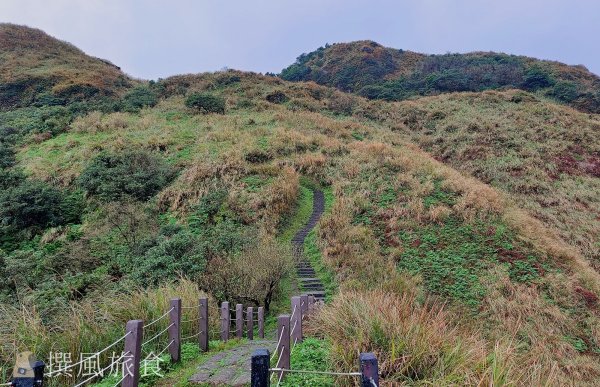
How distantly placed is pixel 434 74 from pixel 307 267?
43837 millimetres

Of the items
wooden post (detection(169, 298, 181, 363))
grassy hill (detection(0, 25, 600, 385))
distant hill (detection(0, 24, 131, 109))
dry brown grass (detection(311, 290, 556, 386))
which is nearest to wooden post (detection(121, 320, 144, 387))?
grassy hill (detection(0, 25, 600, 385))

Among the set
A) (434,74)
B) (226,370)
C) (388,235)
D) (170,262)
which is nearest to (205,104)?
(388,235)

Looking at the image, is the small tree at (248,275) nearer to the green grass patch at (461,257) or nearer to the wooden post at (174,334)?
the wooden post at (174,334)

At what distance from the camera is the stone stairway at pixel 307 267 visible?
33.5ft

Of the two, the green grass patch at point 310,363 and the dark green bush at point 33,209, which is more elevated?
the dark green bush at point 33,209

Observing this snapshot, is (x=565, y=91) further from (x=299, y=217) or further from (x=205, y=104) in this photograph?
(x=299, y=217)

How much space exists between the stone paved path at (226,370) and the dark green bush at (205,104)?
82.2 ft

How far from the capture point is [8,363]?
373cm

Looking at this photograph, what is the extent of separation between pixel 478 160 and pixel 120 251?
21.6 m

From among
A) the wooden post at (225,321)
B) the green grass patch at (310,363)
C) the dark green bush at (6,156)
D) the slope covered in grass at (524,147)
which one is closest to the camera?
the green grass patch at (310,363)

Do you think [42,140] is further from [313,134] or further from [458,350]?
[458,350]

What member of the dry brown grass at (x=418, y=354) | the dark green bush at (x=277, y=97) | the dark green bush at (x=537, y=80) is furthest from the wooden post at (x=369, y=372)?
the dark green bush at (x=537, y=80)

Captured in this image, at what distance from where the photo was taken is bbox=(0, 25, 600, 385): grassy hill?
4398 millimetres

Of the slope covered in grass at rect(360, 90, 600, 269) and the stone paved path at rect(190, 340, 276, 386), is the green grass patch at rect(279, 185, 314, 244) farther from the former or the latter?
the slope covered in grass at rect(360, 90, 600, 269)
